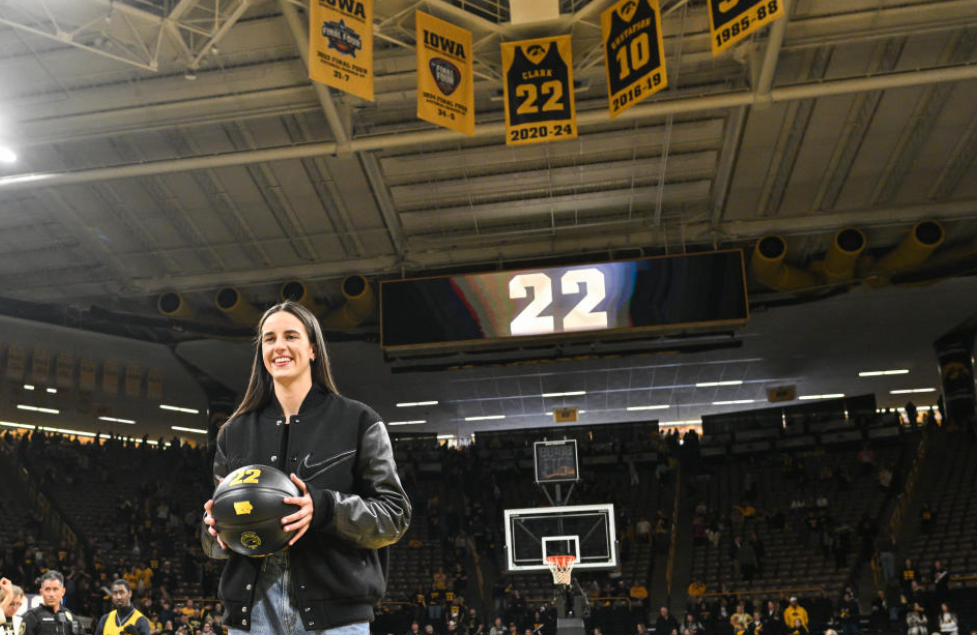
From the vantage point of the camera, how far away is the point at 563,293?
19547 millimetres

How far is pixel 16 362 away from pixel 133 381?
309 cm

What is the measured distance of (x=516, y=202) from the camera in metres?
21.7

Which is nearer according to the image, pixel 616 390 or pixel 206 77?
pixel 206 77

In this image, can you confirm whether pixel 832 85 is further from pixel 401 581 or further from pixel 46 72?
pixel 401 581

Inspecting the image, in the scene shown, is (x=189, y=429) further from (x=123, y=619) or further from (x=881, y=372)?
(x=123, y=619)

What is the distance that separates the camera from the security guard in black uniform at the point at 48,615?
7586mm

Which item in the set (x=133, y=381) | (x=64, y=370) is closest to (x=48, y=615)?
(x=64, y=370)

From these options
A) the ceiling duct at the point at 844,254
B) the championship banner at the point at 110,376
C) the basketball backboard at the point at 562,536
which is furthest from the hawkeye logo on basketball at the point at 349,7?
the championship banner at the point at 110,376

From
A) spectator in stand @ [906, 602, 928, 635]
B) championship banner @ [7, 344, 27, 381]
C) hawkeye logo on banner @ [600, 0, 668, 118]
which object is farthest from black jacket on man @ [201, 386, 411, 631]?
championship banner @ [7, 344, 27, 381]

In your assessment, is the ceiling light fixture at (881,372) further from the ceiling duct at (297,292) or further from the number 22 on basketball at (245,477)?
the number 22 on basketball at (245,477)

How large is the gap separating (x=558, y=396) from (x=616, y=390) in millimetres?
2130

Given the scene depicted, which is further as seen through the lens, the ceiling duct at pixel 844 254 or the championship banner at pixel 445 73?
the ceiling duct at pixel 844 254

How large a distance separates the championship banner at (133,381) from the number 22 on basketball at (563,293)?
1269 cm

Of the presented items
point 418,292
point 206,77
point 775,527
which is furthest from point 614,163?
point 775,527
